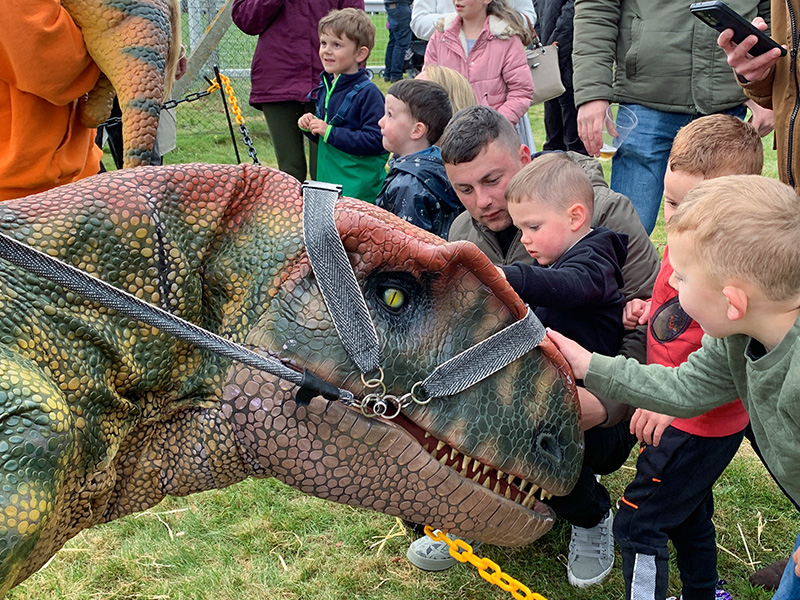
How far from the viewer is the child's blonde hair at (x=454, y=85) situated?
5.80 m

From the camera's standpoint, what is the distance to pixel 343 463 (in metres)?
2.04

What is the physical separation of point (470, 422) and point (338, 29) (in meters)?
4.99

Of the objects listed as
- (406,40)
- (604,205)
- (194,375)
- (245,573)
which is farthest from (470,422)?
(406,40)

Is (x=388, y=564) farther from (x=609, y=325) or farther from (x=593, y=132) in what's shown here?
(x=593, y=132)

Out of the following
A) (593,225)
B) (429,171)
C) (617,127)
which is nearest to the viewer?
(593,225)

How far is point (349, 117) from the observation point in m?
6.44

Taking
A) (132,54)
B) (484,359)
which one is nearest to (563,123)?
(132,54)

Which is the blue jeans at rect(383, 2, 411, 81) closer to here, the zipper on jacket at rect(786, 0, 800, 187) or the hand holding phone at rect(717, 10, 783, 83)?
the hand holding phone at rect(717, 10, 783, 83)

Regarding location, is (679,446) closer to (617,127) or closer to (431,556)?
(431,556)

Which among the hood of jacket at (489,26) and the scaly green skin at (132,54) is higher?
the scaly green skin at (132,54)

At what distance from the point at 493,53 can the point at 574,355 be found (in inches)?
168

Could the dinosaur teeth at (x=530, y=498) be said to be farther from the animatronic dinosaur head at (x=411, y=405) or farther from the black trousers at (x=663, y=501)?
the black trousers at (x=663, y=501)

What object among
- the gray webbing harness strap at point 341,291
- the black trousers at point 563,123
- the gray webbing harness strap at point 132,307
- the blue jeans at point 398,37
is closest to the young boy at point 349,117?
the black trousers at point 563,123

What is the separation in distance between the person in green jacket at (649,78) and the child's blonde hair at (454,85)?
1.11 m
